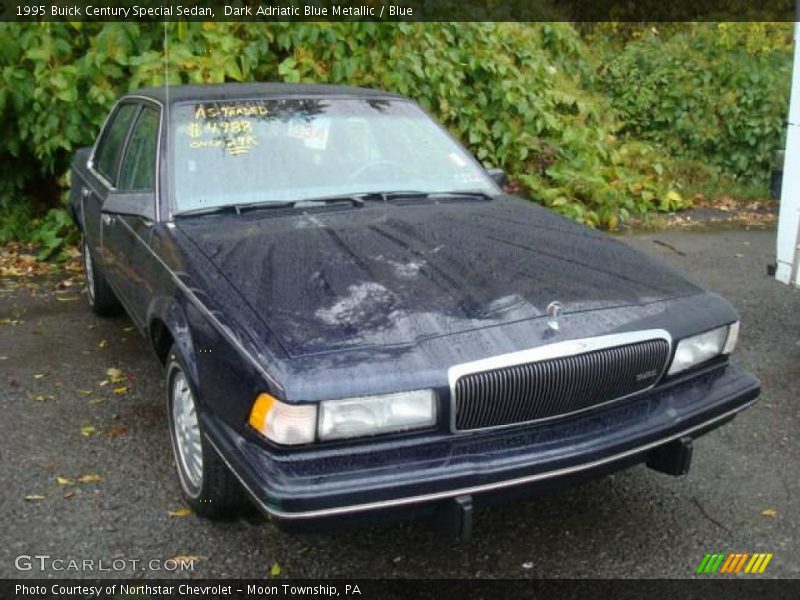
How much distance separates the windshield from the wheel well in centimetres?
52

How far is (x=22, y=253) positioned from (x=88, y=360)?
2783 mm

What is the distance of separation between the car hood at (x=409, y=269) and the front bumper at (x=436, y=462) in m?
0.34

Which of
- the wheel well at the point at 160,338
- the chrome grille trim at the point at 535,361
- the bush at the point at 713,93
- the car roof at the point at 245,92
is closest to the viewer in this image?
the chrome grille trim at the point at 535,361

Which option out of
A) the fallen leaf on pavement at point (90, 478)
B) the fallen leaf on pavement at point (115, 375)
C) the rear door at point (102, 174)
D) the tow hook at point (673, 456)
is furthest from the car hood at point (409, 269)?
the fallen leaf on pavement at point (115, 375)

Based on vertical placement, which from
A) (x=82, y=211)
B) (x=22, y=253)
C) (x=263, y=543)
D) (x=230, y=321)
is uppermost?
(x=230, y=321)

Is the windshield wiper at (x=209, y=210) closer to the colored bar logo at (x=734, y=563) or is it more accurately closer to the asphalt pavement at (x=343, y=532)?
the asphalt pavement at (x=343, y=532)

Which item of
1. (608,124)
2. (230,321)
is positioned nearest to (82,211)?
(230,321)

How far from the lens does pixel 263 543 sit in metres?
3.24

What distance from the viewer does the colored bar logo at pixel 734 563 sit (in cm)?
308

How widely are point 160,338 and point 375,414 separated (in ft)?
4.62

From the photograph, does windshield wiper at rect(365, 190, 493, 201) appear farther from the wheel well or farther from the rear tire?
the rear tire

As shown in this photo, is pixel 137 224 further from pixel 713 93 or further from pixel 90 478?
pixel 713 93

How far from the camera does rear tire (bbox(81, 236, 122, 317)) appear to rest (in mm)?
5617

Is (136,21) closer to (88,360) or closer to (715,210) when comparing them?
(88,360)
